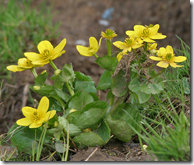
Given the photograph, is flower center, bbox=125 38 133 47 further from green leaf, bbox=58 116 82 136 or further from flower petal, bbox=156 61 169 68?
green leaf, bbox=58 116 82 136

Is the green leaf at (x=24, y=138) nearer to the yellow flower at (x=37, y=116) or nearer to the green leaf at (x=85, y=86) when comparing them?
the yellow flower at (x=37, y=116)

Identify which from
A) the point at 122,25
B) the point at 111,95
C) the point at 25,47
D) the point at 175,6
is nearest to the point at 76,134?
the point at 111,95

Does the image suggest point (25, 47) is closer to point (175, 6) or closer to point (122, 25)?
point (122, 25)

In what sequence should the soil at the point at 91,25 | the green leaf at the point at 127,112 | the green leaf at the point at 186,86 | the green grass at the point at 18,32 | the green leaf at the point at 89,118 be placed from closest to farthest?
the green leaf at the point at 89,118 < the green leaf at the point at 127,112 < the green leaf at the point at 186,86 < the soil at the point at 91,25 < the green grass at the point at 18,32

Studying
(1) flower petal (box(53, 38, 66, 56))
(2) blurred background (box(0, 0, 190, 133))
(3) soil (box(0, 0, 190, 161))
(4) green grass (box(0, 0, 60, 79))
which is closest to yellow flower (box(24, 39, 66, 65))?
(1) flower petal (box(53, 38, 66, 56))

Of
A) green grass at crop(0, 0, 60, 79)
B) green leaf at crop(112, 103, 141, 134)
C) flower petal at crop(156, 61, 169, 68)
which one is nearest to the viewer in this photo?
flower petal at crop(156, 61, 169, 68)

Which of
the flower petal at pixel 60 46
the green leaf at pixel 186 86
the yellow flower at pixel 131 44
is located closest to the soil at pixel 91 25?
the green leaf at pixel 186 86
